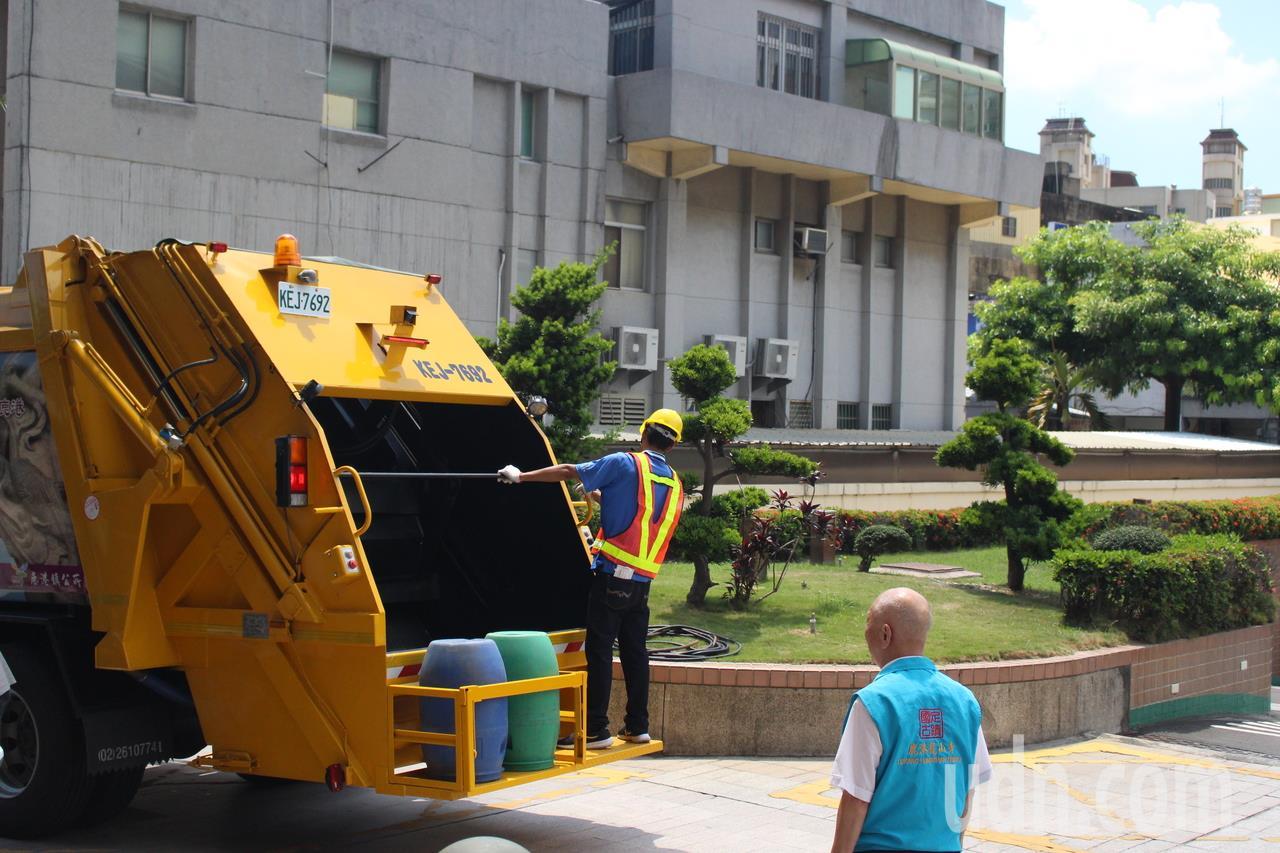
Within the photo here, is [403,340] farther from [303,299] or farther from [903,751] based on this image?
[903,751]

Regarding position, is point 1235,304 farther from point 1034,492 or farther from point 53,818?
point 53,818

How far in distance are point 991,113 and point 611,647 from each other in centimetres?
2240

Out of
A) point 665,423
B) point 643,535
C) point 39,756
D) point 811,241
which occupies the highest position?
point 811,241

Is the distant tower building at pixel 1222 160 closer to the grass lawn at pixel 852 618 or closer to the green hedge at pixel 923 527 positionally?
the green hedge at pixel 923 527

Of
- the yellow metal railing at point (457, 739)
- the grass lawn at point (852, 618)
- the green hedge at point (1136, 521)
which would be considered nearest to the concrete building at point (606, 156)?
the green hedge at point (1136, 521)

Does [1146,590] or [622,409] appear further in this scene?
[622,409]

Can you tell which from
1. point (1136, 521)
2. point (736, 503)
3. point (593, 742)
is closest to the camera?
point (593, 742)

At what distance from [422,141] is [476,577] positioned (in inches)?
475

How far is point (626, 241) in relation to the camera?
22.7m

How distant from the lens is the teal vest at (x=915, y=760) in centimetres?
398

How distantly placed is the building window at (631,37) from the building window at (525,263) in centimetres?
399

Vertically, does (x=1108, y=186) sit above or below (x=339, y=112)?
above

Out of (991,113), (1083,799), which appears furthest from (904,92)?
(1083,799)

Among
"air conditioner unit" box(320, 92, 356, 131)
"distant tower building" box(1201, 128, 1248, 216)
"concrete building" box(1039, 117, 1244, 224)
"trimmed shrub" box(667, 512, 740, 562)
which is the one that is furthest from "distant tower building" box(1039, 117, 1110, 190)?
"trimmed shrub" box(667, 512, 740, 562)
